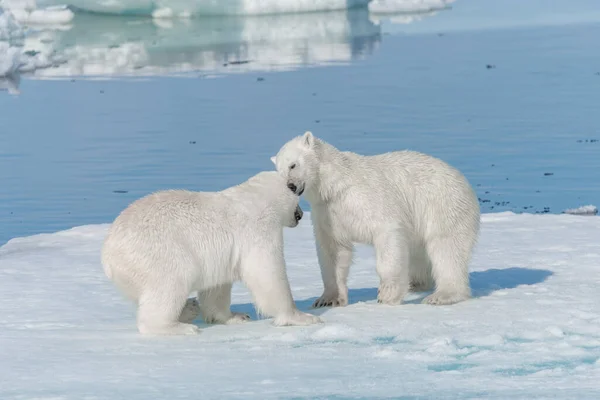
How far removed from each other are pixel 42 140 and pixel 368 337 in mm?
12669

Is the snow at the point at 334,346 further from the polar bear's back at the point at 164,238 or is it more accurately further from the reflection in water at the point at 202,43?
the reflection in water at the point at 202,43

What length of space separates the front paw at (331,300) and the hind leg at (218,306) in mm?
537

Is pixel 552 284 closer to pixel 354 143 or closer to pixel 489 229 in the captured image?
pixel 489 229

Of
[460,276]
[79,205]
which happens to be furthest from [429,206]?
[79,205]

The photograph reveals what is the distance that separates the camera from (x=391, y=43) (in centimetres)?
2908

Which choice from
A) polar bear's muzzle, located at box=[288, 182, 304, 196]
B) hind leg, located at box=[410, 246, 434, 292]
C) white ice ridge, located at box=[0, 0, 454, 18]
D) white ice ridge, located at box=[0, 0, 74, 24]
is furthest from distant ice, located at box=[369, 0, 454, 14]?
→ polar bear's muzzle, located at box=[288, 182, 304, 196]

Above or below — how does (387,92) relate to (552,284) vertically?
below

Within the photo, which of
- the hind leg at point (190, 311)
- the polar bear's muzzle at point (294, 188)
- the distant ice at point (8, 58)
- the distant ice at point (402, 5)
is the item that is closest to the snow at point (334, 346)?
the hind leg at point (190, 311)

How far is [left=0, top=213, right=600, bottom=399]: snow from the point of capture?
476 centimetres

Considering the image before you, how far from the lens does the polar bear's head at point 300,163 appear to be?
6359 mm

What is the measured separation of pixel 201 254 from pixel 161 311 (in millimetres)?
363

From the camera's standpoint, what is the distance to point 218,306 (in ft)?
20.2

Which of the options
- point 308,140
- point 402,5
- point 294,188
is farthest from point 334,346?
point 402,5

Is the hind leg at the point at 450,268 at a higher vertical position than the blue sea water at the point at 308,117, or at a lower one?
higher
